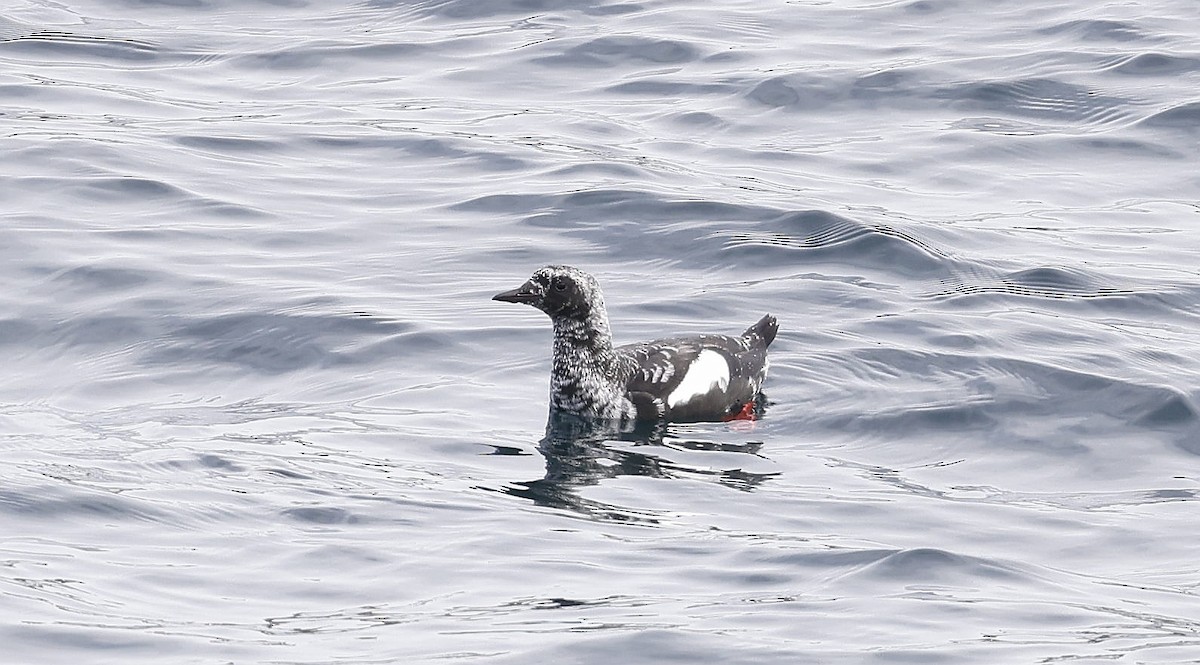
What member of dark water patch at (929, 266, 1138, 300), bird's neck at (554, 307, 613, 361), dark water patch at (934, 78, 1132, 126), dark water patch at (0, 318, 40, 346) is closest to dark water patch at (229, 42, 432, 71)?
dark water patch at (934, 78, 1132, 126)

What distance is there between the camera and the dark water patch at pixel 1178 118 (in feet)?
66.0

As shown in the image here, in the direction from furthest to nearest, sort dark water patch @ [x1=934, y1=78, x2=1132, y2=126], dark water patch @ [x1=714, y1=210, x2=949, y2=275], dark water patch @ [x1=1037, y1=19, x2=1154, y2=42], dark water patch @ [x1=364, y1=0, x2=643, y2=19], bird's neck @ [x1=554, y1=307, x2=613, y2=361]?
dark water patch @ [x1=364, y1=0, x2=643, y2=19], dark water patch @ [x1=1037, y1=19, x2=1154, y2=42], dark water patch @ [x1=934, y1=78, x2=1132, y2=126], dark water patch @ [x1=714, y1=210, x2=949, y2=275], bird's neck @ [x1=554, y1=307, x2=613, y2=361]

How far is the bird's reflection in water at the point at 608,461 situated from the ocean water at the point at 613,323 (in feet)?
0.18

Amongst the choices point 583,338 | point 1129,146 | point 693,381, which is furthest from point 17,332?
point 1129,146

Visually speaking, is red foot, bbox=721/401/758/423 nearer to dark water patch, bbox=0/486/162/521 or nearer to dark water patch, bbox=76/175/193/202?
dark water patch, bbox=0/486/162/521

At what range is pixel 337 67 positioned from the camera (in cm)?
2291

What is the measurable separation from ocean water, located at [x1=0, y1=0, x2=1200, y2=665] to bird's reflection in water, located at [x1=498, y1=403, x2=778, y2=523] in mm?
54

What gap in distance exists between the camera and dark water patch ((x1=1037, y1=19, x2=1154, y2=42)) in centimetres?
2345

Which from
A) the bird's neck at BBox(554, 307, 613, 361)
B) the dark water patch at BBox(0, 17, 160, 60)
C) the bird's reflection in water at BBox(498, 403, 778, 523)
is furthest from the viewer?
the dark water patch at BBox(0, 17, 160, 60)

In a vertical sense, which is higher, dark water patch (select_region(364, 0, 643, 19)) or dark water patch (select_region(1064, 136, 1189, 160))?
dark water patch (select_region(364, 0, 643, 19))

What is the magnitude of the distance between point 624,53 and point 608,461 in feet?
39.8

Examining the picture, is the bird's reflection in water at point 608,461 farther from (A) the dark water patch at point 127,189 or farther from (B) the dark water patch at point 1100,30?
(B) the dark water patch at point 1100,30

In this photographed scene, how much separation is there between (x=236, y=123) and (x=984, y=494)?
11875 millimetres

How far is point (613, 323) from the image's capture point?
14766mm
